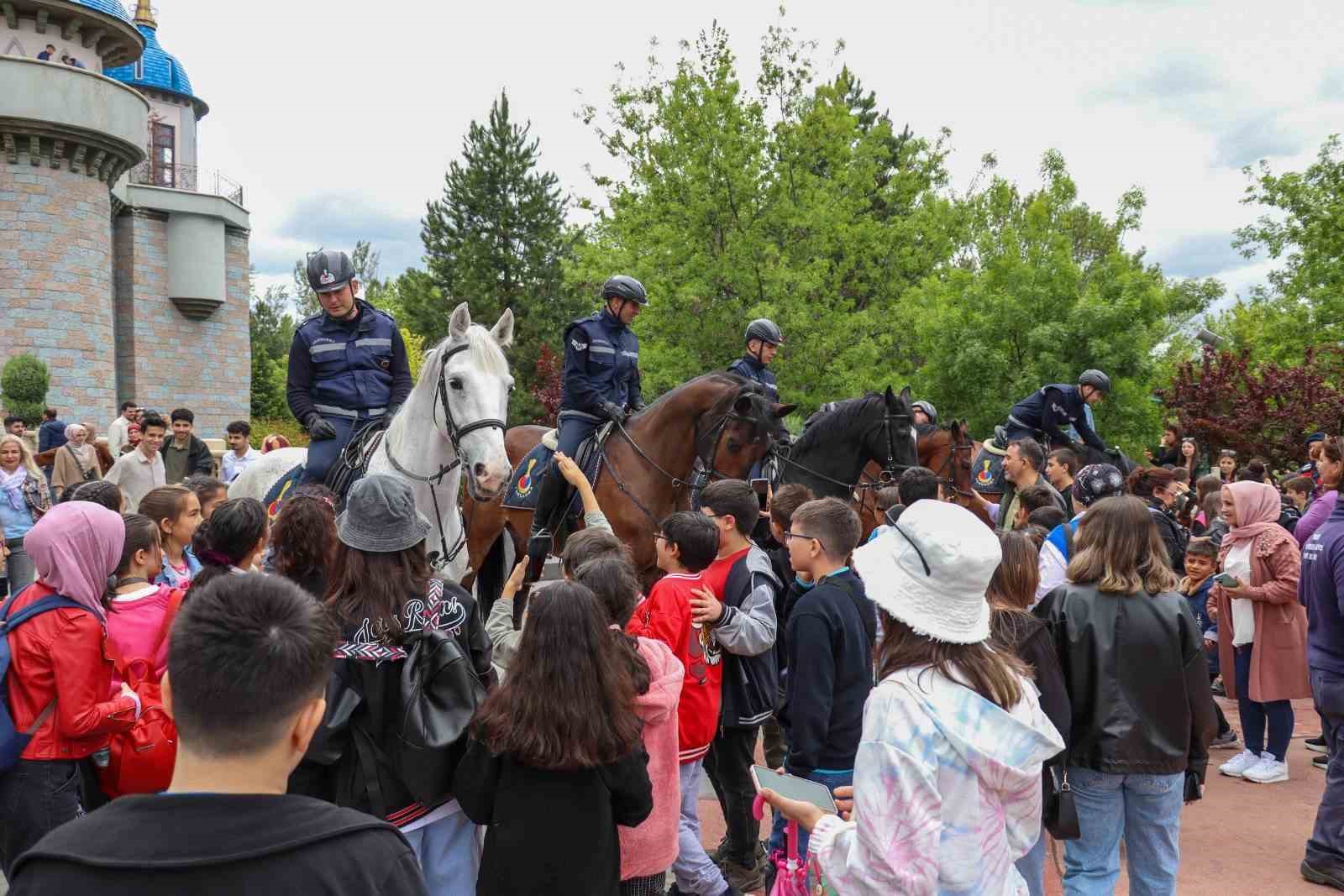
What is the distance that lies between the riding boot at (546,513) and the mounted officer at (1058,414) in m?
5.74

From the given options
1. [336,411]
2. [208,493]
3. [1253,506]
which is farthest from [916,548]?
[336,411]

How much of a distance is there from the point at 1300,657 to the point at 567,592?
230 inches

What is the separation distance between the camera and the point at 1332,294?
22.2m

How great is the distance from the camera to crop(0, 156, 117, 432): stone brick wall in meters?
28.9

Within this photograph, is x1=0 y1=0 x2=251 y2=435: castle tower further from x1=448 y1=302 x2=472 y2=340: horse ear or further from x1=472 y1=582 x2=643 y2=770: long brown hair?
x1=472 y1=582 x2=643 y2=770: long brown hair

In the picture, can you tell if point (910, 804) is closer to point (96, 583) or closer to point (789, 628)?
point (789, 628)

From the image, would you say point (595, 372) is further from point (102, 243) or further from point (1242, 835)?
point (102, 243)

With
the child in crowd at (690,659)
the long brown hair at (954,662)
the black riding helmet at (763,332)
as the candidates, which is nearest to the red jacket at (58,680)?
the child in crowd at (690,659)

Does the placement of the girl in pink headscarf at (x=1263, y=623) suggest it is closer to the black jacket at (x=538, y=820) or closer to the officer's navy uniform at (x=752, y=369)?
the officer's navy uniform at (x=752, y=369)

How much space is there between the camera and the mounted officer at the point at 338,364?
6777 mm

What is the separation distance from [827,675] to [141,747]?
264 centimetres

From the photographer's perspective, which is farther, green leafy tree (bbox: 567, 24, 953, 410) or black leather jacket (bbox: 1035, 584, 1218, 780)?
green leafy tree (bbox: 567, 24, 953, 410)

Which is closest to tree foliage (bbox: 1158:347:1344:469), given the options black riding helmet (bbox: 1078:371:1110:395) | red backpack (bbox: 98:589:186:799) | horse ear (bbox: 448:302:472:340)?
black riding helmet (bbox: 1078:371:1110:395)

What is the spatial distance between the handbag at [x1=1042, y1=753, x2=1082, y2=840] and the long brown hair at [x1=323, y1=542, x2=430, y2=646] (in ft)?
8.20
